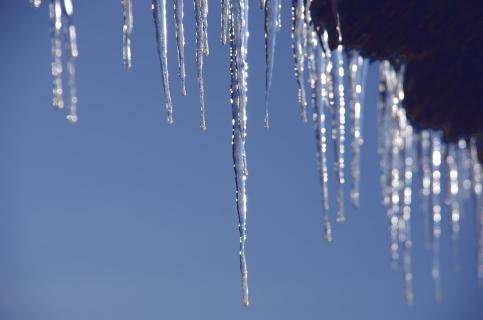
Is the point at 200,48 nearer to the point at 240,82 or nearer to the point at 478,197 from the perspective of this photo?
the point at 240,82

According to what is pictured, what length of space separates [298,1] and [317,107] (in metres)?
0.32

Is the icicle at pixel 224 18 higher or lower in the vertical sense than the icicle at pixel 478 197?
higher

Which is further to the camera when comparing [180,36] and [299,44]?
[180,36]

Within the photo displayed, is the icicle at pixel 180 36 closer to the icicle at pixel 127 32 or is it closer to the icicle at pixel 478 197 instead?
→ the icicle at pixel 127 32

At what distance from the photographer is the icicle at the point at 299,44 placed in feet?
6.84

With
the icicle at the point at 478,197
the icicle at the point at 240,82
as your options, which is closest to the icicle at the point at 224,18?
the icicle at the point at 240,82

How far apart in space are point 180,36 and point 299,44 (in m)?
0.40

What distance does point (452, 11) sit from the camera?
1780mm

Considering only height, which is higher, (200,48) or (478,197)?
(200,48)

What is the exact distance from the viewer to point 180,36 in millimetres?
2279

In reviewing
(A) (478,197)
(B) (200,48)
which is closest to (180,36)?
(B) (200,48)

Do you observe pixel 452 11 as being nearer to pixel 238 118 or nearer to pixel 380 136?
pixel 380 136

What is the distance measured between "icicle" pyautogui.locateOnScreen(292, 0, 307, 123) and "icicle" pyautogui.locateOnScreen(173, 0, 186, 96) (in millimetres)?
341

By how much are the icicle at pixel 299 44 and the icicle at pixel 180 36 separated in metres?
0.34
